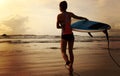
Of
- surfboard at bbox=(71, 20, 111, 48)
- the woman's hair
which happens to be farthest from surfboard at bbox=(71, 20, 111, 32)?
the woman's hair

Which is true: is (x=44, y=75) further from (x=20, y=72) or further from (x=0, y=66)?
(x=0, y=66)

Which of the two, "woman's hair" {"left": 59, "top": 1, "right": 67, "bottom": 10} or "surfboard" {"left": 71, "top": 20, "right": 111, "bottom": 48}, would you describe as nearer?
"woman's hair" {"left": 59, "top": 1, "right": 67, "bottom": 10}

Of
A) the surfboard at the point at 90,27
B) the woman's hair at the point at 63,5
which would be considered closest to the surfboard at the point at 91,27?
the surfboard at the point at 90,27

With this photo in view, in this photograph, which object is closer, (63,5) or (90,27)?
(63,5)

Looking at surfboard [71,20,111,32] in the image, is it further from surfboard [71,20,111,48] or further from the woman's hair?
the woman's hair

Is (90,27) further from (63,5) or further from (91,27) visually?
(63,5)

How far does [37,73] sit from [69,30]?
1603mm

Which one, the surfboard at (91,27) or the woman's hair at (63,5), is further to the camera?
the surfboard at (91,27)

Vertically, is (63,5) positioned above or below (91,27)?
above

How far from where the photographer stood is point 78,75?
10.2 m

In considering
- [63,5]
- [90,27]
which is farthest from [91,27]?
[63,5]

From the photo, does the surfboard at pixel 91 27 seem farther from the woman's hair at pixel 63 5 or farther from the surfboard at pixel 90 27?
the woman's hair at pixel 63 5

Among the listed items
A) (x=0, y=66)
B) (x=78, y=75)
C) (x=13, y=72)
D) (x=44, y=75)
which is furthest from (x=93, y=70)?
(x=0, y=66)

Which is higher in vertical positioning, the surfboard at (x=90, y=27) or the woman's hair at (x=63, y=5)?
the woman's hair at (x=63, y=5)
